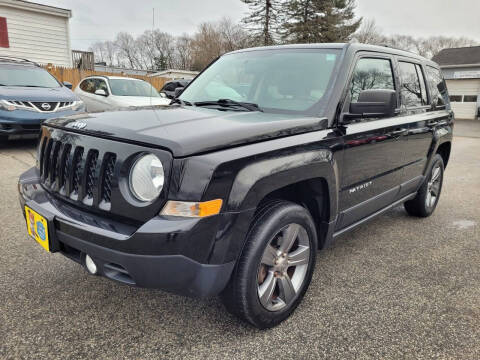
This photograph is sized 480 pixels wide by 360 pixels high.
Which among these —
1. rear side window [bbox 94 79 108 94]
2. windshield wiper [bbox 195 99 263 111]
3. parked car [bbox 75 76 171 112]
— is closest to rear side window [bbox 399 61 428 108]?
windshield wiper [bbox 195 99 263 111]

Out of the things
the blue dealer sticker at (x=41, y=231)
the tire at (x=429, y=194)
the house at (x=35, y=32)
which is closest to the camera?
the blue dealer sticker at (x=41, y=231)

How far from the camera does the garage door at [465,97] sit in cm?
2679

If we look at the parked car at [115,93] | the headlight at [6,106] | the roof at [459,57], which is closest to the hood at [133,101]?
the parked car at [115,93]

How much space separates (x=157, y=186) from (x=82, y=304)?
45.9 inches

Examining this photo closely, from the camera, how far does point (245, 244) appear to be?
1973mm

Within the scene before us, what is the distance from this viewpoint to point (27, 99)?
22.3 feet

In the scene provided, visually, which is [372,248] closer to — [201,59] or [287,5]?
[287,5]

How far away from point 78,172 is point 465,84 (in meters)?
31.3

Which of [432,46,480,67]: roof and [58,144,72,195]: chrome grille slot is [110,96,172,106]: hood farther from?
[432,46,480,67]: roof

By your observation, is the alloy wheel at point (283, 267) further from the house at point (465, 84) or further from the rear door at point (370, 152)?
the house at point (465, 84)

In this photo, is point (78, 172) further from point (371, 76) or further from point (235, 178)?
point (371, 76)

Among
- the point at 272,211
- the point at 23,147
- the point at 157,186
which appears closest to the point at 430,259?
the point at 272,211

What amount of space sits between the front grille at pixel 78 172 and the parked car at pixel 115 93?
262 inches

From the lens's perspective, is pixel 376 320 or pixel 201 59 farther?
pixel 201 59
